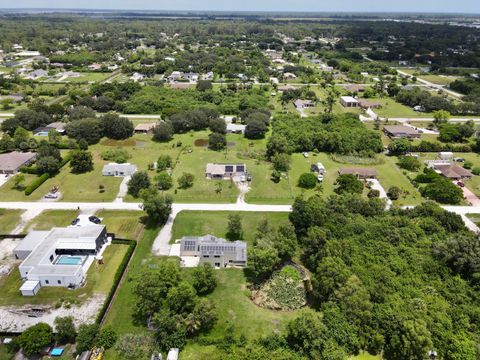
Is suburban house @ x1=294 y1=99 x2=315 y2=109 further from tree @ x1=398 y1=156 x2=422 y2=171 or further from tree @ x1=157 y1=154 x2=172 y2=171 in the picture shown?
tree @ x1=157 y1=154 x2=172 y2=171

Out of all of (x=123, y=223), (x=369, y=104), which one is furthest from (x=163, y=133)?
(x=369, y=104)

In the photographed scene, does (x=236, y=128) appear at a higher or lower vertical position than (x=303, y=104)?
higher

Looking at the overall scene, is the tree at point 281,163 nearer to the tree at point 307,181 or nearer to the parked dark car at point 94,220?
the tree at point 307,181

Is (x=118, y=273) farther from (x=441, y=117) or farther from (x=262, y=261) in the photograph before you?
(x=441, y=117)

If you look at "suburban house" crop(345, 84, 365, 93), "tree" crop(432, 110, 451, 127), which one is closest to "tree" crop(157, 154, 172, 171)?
A: "tree" crop(432, 110, 451, 127)

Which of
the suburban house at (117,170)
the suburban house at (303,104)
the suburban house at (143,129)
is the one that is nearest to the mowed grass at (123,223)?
the suburban house at (117,170)

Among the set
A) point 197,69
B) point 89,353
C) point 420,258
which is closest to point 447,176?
point 420,258
